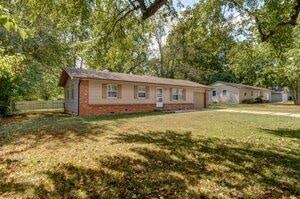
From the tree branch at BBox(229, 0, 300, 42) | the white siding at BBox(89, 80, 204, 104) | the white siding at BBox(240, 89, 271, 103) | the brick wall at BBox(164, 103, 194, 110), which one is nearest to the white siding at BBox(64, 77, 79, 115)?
the white siding at BBox(89, 80, 204, 104)

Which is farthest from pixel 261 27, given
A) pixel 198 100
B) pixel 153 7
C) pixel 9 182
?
pixel 198 100

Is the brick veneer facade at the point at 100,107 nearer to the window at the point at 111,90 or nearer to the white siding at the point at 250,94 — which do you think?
the window at the point at 111,90

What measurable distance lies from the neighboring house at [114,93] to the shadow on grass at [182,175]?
522 inches

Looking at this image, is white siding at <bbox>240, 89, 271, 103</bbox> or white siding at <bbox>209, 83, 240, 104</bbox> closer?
white siding at <bbox>209, 83, 240, 104</bbox>

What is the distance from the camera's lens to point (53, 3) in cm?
1247

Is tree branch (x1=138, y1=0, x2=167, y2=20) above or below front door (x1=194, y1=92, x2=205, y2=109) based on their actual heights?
above

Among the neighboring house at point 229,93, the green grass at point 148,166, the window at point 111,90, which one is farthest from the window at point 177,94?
the neighboring house at point 229,93

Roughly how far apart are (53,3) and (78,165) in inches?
316

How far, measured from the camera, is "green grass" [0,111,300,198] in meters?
6.04

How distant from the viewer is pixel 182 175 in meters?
6.80

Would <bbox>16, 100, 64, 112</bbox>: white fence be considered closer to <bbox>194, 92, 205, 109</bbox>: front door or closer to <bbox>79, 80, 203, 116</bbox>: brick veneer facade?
<bbox>79, 80, 203, 116</bbox>: brick veneer facade

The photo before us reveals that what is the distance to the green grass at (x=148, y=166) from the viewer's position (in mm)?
6035

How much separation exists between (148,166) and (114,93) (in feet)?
55.6

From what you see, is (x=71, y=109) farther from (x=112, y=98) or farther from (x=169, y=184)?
(x=169, y=184)
